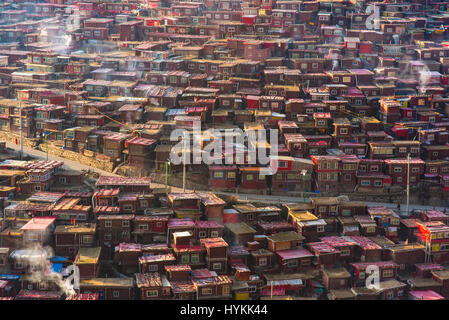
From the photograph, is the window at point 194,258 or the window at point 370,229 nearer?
the window at point 194,258

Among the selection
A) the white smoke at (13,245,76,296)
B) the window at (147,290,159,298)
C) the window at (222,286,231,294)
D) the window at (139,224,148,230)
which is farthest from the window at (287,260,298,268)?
the white smoke at (13,245,76,296)

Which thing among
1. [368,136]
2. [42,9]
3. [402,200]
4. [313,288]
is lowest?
[313,288]

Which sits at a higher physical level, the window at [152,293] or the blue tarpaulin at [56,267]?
the blue tarpaulin at [56,267]

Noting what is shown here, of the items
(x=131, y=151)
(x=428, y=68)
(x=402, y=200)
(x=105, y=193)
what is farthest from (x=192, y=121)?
(x=428, y=68)

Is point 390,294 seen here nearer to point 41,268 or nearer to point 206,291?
point 206,291

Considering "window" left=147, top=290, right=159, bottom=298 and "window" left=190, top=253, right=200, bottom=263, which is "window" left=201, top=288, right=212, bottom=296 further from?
"window" left=190, top=253, right=200, bottom=263

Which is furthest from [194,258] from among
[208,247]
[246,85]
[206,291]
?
[246,85]

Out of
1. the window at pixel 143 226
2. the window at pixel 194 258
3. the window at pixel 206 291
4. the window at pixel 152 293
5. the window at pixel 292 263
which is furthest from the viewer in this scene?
the window at pixel 143 226

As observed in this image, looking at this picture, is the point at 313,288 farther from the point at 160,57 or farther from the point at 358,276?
the point at 160,57

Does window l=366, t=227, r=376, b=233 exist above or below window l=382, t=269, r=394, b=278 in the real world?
above

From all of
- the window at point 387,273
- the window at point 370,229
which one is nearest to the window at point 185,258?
the window at point 387,273

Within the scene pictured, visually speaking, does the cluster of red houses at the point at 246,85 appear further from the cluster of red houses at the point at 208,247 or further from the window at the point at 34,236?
the window at the point at 34,236
